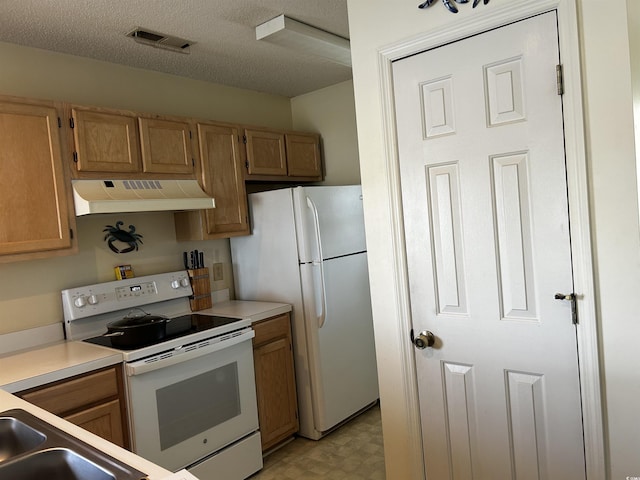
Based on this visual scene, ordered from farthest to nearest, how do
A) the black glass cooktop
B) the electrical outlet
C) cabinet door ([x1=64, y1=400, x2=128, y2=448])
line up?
1. the electrical outlet
2. the black glass cooktop
3. cabinet door ([x1=64, y1=400, x2=128, y2=448])

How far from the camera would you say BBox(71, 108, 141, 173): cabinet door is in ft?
8.19

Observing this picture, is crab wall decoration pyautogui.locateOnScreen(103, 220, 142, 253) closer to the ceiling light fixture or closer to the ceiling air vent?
the ceiling air vent

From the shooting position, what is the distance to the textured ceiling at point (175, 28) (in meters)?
2.26

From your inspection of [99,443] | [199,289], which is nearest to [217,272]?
[199,289]

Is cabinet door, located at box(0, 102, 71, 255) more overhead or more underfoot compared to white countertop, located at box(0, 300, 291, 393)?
more overhead

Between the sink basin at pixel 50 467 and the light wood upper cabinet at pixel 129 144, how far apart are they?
1.69 meters

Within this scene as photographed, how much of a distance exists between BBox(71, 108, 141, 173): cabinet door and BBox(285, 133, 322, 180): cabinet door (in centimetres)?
127

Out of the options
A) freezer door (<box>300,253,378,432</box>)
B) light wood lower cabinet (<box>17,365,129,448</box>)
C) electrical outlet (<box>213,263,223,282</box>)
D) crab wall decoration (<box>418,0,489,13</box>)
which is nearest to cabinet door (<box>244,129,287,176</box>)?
electrical outlet (<box>213,263,223,282</box>)

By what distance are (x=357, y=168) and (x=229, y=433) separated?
216 centimetres

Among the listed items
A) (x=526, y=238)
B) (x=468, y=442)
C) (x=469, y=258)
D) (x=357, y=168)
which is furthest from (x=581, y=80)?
(x=357, y=168)

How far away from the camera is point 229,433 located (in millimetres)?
2732

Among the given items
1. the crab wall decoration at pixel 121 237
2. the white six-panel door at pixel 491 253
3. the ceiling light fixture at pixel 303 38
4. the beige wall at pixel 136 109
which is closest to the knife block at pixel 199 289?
the beige wall at pixel 136 109

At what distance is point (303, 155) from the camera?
386 centimetres

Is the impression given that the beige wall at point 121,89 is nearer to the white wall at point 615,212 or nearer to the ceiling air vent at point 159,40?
the ceiling air vent at point 159,40
